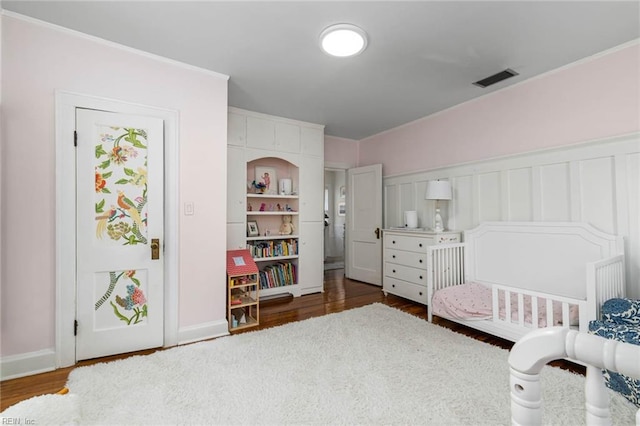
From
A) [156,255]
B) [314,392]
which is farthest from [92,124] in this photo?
[314,392]

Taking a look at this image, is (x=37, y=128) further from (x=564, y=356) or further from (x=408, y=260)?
(x=408, y=260)

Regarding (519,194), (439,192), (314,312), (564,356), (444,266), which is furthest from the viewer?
(439,192)

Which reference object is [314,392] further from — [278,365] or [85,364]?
[85,364]

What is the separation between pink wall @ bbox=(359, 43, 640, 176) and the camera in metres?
2.41

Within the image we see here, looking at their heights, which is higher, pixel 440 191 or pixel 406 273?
pixel 440 191

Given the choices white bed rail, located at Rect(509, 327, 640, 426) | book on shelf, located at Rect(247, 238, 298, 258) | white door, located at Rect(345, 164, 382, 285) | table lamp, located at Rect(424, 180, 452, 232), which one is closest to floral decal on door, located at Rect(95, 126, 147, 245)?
book on shelf, located at Rect(247, 238, 298, 258)

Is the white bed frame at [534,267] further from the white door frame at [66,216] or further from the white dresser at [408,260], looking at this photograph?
the white door frame at [66,216]

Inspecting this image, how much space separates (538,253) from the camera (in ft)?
9.38

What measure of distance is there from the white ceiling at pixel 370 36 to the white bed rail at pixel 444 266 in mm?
1749

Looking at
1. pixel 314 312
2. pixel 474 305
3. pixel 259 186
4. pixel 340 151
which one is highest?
pixel 340 151

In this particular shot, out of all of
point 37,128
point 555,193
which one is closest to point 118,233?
point 37,128

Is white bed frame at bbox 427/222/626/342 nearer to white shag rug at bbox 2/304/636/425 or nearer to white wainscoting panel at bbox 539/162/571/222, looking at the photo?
white wainscoting panel at bbox 539/162/571/222

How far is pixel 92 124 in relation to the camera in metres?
2.33

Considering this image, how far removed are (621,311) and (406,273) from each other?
6.77 ft
